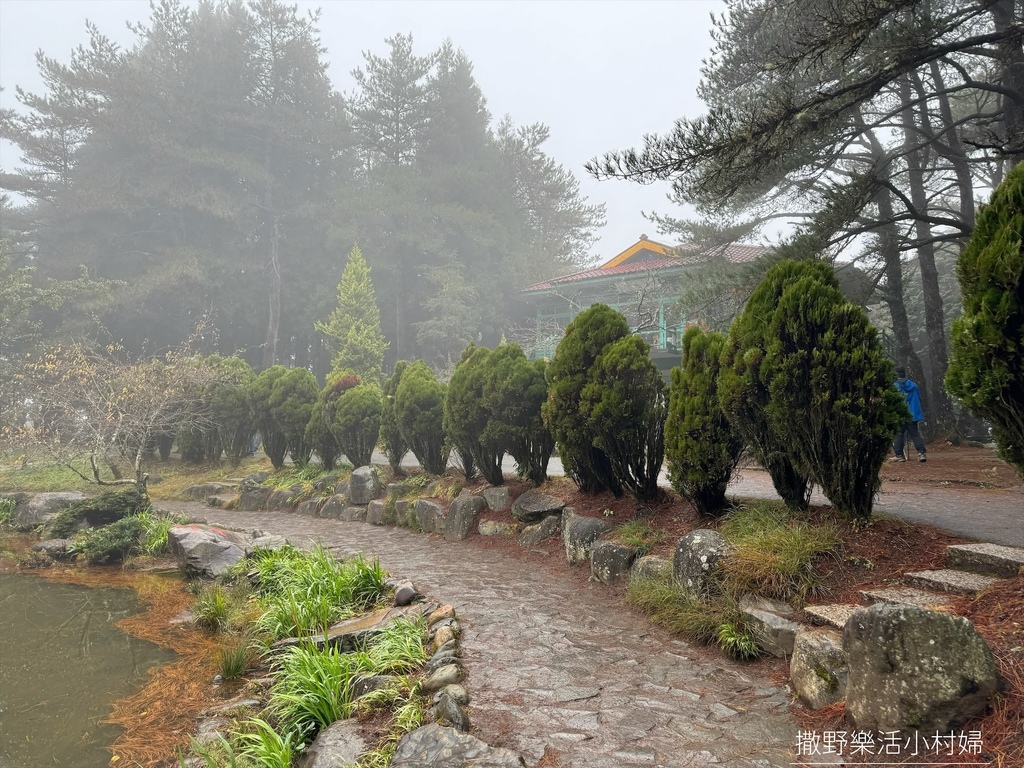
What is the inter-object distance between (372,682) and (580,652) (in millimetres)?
1383

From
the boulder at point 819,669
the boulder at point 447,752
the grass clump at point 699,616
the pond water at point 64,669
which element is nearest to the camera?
the boulder at point 447,752

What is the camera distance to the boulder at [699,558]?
14.4ft

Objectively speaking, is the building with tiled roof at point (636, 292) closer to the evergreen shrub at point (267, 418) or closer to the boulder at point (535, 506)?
the evergreen shrub at point (267, 418)

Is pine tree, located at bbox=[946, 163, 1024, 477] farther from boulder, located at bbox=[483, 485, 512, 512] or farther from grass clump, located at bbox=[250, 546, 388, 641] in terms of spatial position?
boulder, located at bbox=[483, 485, 512, 512]

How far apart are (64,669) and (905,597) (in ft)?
21.9

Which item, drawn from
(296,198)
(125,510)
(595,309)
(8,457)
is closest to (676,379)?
(595,309)

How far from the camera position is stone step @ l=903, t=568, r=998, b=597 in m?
3.48

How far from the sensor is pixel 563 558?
22.0 feet

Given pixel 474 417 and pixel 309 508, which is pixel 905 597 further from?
pixel 309 508

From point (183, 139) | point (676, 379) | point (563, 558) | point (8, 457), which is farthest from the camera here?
point (183, 139)

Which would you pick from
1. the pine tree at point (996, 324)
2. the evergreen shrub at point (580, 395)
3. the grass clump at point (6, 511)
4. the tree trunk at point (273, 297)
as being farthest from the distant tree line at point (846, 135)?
the tree trunk at point (273, 297)

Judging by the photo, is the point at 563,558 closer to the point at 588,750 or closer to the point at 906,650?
the point at 588,750

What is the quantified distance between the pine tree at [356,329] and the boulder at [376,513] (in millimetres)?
13467

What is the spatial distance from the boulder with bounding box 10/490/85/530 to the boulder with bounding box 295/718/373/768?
10.8 m
